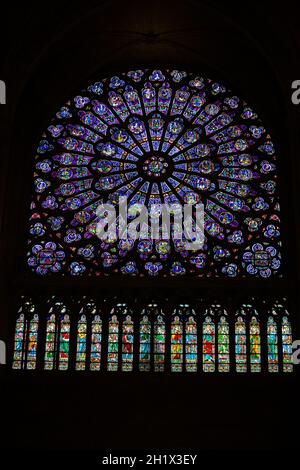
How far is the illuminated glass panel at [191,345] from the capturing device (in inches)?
541

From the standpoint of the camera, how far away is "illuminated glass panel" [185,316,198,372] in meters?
13.8

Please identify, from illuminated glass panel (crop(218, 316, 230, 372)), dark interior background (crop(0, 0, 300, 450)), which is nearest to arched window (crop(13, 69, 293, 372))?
illuminated glass panel (crop(218, 316, 230, 372))

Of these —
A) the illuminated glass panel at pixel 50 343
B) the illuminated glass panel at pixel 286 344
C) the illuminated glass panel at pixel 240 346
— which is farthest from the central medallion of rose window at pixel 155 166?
the illuminated glass panel at pixel 286 344

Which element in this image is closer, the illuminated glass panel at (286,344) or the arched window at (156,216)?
the illuminated glass panel at (286,344)

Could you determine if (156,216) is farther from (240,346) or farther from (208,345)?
(240,346)

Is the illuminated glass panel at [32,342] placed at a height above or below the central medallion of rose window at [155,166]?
below

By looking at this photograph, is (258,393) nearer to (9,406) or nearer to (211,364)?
(211,364)

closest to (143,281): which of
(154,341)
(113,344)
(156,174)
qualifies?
(154,341)

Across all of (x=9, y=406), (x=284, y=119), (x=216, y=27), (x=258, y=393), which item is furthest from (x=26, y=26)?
(x=258, y=393)

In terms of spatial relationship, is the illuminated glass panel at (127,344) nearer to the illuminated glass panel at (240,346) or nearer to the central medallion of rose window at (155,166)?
the illuminated glass panel at (240,346)

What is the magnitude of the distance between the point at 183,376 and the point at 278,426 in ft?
5.60

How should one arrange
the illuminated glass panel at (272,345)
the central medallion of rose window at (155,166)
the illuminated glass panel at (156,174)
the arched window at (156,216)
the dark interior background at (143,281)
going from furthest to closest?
the central medallion of rose window at (155,166) < the illuminated glass panel at (156,174) < the arched window at (156,216) < the illuminated glass panel at (272,345) < the dark interior background at (143,281)

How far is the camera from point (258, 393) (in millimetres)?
13422

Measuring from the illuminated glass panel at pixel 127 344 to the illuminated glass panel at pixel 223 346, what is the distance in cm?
147
